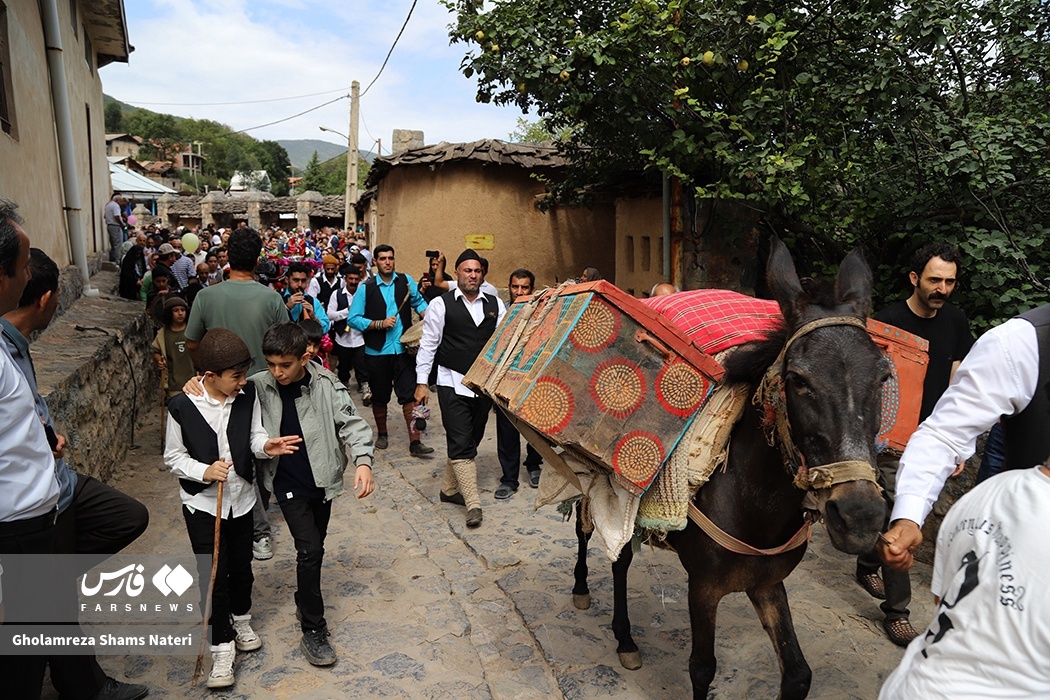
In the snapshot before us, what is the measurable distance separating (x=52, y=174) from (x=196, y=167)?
8956 centimetres

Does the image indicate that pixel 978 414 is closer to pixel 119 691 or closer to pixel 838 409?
pixel 838 409

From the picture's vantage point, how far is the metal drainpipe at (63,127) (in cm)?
804

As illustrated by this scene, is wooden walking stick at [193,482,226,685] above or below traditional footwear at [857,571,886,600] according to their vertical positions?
above

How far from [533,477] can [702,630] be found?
383 cm

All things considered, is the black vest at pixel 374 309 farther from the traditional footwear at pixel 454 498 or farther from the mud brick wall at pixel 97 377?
the mud brick wall at pixel 97 377

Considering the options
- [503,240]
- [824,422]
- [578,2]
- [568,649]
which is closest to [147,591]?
[568,649]

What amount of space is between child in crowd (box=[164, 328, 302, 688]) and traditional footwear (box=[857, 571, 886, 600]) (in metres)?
3.54

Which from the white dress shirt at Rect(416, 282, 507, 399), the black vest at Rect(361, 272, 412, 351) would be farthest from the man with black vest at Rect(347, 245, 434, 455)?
the white dress shirt at Rect(416, 282, 507, 399)

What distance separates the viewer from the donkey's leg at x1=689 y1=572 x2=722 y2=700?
316cm

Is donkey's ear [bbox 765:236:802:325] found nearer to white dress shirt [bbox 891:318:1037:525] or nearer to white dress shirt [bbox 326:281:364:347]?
white dress shirt [bbox 891:318:1037:525]

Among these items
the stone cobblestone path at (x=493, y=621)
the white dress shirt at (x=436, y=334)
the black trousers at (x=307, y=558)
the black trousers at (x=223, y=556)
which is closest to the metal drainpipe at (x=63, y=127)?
the stone cobblestone path at (x=493, y=621)

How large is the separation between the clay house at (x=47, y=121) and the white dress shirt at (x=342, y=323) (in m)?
2.78

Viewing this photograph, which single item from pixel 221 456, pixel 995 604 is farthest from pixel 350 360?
pixel 995 604

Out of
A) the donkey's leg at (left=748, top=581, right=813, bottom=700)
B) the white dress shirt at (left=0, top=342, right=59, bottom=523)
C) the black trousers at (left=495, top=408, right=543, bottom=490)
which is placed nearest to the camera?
the white dress shirt at (left=0, top=342, right=59, bottom=523)
